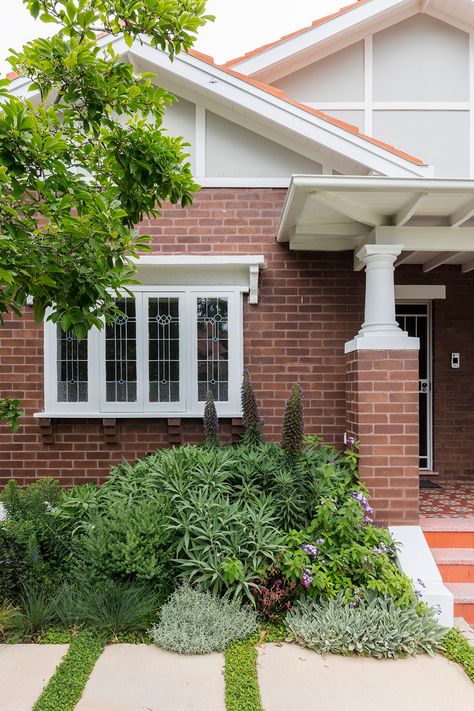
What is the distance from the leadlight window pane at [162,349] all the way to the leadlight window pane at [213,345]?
25 cm

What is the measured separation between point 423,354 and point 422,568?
3.15 metres

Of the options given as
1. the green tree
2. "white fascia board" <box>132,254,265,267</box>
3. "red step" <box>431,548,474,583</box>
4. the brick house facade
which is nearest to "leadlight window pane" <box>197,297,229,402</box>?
the brick house facade

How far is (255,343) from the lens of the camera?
215 inches

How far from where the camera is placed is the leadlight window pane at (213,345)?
17.7 feet

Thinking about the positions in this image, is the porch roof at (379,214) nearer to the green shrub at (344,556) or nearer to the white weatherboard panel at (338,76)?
the green shrub at (344,556)

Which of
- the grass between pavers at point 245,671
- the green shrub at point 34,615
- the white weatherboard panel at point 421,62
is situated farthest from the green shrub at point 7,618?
the white weatherboard panel at point 421,62

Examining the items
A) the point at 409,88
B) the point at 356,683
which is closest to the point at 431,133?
the point at 409,88

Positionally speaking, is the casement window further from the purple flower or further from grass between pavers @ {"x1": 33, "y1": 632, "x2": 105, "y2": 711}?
grass between pavers @ {"x1": 33, "y1": 632, "x2": 105, "y2": 711}

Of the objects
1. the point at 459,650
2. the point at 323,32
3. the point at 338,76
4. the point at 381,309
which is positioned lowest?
the point at 459,650

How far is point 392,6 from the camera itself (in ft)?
21.1

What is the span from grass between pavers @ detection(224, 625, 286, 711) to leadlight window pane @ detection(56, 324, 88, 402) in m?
2.97

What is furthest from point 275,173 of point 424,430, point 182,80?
point 424,430

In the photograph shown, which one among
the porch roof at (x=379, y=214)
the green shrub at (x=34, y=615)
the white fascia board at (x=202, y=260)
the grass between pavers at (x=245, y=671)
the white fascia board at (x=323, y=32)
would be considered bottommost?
the grass between pavers at (x=245, y=671)

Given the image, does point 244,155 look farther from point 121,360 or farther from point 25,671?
point 25,671
